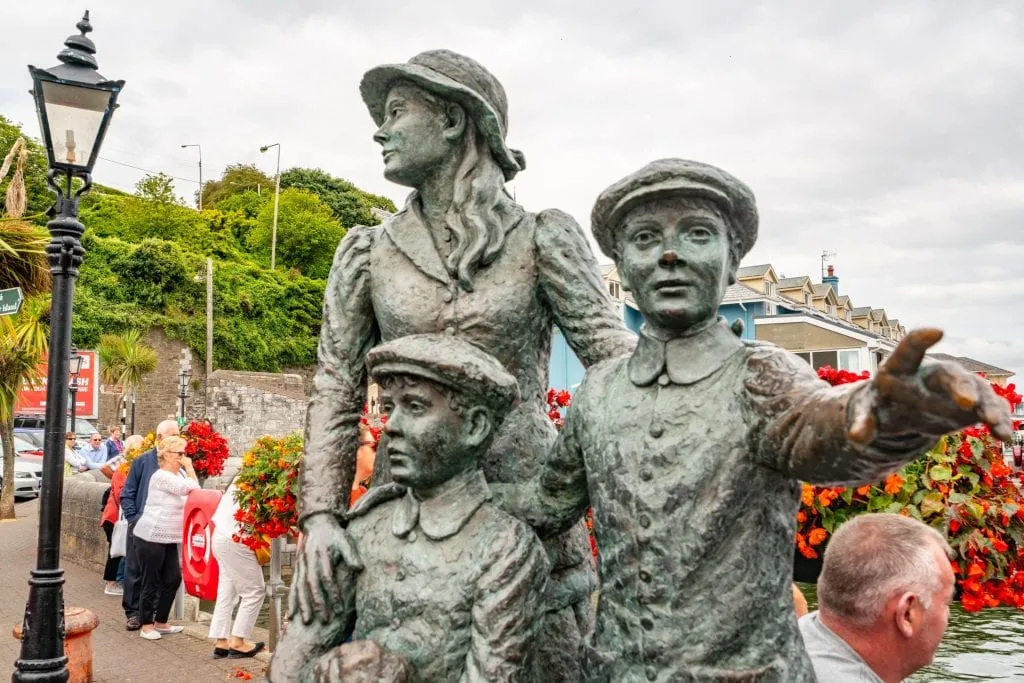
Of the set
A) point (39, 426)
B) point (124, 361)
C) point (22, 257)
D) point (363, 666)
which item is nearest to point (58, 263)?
point (363, 666)

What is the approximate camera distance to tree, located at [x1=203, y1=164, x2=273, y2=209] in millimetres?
54062

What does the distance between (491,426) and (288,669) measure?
0.69 m

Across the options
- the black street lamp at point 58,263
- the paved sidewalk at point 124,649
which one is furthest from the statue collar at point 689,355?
the paved sidewalk at point 124,649

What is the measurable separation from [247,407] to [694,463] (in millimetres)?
27888

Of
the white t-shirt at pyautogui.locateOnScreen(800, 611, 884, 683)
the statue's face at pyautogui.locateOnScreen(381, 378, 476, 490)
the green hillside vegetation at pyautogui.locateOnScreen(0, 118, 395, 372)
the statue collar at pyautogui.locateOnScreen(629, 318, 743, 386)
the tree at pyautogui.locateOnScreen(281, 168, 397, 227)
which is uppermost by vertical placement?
the tree at pyautogui.locateOnScreen(281, 168, 397, 227)

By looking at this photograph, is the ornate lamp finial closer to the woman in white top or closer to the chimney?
the woman in white top

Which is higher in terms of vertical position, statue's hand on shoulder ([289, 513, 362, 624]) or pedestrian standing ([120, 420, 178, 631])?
statue's hand on shoulder ([289, 513, 362, 624])

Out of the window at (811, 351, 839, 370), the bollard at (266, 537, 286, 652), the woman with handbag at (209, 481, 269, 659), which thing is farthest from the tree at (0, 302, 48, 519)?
the window at (811, 351, 839, 370)

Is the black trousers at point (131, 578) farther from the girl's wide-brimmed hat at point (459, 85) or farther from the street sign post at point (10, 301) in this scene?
the girl's wide-brimmed hat at point (459, 85)

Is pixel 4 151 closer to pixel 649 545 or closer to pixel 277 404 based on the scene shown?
pixel 277 404

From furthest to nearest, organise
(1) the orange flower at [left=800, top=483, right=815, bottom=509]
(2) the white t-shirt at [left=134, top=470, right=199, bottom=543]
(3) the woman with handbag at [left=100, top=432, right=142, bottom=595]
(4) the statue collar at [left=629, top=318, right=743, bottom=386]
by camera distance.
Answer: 1. (3) the woman with handbag at [left=100, top=432, right=142, bottom=595]
2. (2) the white t-shirt at [left=134, top=470, right=199, bottom=543]
3. (1) the orange flower at [left=800, top=483, right=815, bottom=509]
4. (4) the statue collar at [left=629, top=318, right=743, bottom=386]

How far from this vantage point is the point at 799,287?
3400cm

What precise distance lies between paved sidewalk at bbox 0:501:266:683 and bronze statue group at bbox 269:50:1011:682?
205 inches

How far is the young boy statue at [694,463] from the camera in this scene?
1.68 metres
